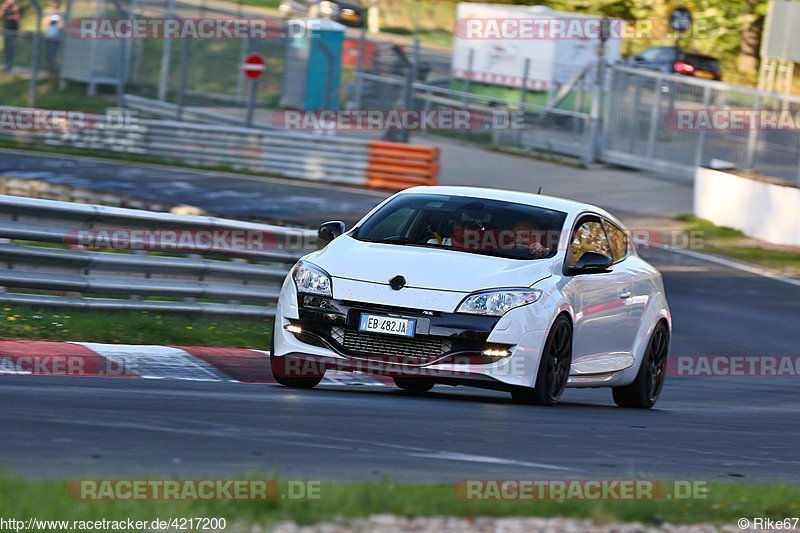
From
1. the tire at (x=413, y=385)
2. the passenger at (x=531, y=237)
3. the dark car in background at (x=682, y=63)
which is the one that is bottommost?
the tire at (x=413, y=385)

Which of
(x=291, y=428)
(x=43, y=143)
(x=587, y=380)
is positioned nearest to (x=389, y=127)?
(x=43, y=143)

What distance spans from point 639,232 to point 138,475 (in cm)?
1957

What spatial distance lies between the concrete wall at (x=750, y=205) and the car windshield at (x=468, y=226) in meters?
14.6

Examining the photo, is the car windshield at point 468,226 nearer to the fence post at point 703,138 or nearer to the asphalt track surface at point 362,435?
the asphalt track surface at point 362,435

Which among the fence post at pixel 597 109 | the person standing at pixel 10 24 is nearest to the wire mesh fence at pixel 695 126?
the fence post at pixel 597 109

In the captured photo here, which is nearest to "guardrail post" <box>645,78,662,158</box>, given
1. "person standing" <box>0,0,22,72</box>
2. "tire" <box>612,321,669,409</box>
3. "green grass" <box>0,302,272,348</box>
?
"person standing" <box>0,0,22,72</box>

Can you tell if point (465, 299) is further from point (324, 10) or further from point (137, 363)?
point (324, 10)

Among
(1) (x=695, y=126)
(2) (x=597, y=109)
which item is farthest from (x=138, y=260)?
(2) (x=597, y=109)

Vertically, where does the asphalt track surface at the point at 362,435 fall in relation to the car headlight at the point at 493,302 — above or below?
below

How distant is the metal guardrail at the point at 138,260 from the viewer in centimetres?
1165

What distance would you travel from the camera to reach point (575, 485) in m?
6.37

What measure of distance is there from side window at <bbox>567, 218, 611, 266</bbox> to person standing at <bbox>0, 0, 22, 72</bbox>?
2267cm

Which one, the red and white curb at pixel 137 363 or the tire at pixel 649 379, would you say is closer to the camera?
the red and white curb at pixel 137 363

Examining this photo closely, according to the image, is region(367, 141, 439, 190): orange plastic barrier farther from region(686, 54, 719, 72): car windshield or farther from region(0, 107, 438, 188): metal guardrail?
region(686, 54, 719, 72): car windshield
